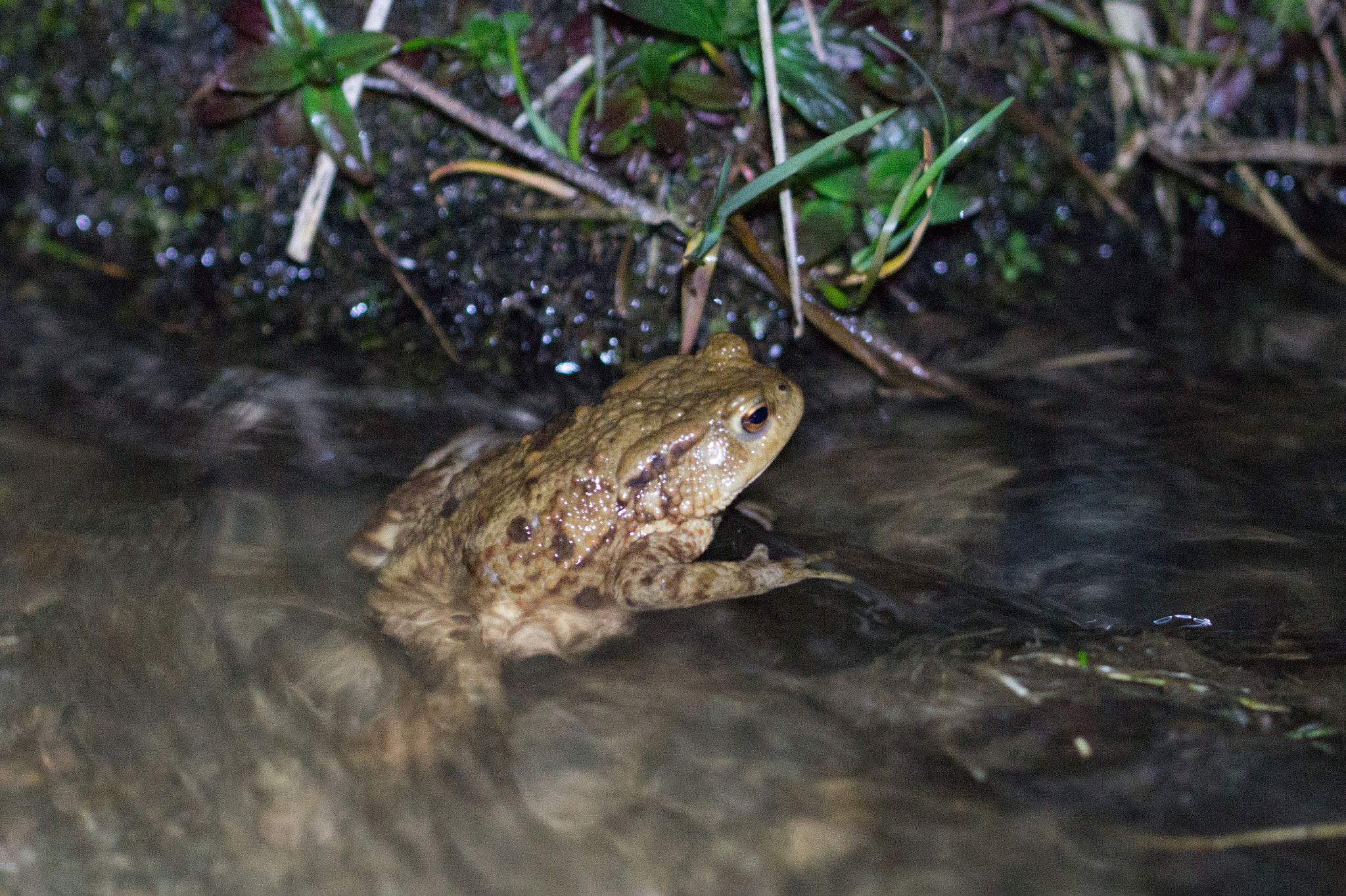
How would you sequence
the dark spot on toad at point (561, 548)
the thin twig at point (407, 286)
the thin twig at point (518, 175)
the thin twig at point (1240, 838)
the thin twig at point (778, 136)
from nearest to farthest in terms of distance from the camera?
1. the thin twig at point (1240, 838)
2. the dark spot on toad at point (561, 548)
3. the thin twig at point (778, 136)
4. the thin twig at point (518, 175)
5. the thin twig at point (407, 286)

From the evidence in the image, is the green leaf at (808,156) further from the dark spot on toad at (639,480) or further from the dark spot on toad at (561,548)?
the dark spot on toad at (561,548)

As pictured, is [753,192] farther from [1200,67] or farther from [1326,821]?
[1200,67]

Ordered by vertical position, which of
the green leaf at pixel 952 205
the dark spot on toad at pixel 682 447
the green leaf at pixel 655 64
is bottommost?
the dark spot on toad at pixel 682 447

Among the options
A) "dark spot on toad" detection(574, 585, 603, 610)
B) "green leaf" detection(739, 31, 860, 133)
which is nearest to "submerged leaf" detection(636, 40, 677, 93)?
"green leaf" detection(739, 31, 860, 133)

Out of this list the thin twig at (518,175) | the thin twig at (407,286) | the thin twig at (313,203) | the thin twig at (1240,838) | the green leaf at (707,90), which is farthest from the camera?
the thin twig at (407,286)

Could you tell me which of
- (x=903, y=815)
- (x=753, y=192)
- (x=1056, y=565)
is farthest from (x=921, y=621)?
(x=753, y=192)

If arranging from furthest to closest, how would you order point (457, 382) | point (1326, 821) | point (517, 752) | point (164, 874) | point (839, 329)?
point (457, 382) < point (839, 329) < point (517, 752) < point (164, 874) < point (1326, 821)

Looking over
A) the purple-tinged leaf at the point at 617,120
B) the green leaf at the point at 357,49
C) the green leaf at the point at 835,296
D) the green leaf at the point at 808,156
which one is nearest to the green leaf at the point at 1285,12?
the green leaf at the point at 835,296
